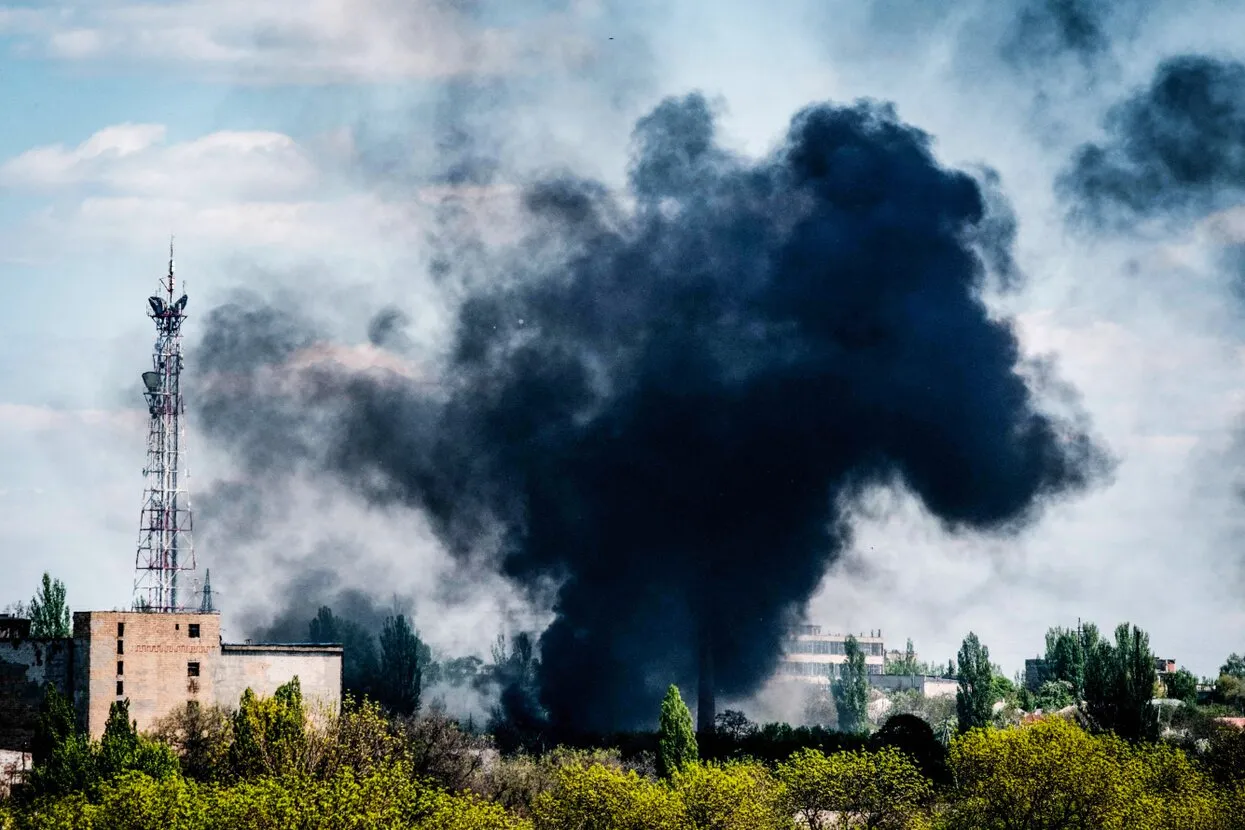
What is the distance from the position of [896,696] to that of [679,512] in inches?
2626

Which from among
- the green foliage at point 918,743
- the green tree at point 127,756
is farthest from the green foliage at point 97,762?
the green foliage at point 918,743

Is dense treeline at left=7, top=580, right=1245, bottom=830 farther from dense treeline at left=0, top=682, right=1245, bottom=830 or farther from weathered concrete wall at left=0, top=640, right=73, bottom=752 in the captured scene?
weathered concrete wall at left=0, top=640, right=73, bottom=752

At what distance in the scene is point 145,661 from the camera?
88312 millimetres

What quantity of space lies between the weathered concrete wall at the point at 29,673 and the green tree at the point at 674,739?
99.7 ft

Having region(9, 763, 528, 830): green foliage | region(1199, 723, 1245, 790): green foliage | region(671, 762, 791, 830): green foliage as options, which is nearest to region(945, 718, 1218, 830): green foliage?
region(671, 762, 791, 830): green foliage

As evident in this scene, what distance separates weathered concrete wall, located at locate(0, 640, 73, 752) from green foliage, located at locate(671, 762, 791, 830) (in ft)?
110

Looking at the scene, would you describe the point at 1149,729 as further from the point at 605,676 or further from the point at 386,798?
the point at 386,798

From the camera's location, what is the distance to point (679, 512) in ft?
442

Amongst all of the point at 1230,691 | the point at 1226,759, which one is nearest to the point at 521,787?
the point at 1226,759

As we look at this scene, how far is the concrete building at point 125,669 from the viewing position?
86312mm

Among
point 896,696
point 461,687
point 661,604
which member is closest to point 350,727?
point 661,604

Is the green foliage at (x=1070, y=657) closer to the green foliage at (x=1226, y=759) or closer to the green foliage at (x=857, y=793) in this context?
the green foliage at (x=1226, y=759)

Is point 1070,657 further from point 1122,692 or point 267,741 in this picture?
point 267,741

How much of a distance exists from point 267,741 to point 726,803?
19234 mm
